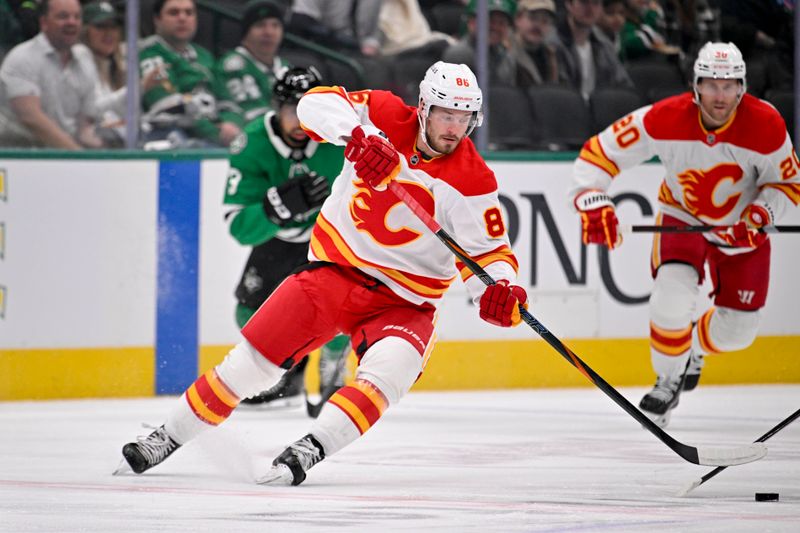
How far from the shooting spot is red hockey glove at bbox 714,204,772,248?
476 centimetres

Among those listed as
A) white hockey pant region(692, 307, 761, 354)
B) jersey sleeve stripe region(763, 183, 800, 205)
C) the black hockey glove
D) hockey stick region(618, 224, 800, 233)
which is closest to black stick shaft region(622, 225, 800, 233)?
hockey stick region(618, 224, 800, 233)

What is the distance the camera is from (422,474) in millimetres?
3713

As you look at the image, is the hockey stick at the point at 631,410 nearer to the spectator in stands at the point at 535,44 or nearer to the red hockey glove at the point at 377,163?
the red hockey glove at the point at 377,163

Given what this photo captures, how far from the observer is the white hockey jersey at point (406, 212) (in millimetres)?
3531

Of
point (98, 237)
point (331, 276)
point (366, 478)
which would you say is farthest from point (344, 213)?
point (98, 237)

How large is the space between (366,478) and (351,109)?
0.94 meters

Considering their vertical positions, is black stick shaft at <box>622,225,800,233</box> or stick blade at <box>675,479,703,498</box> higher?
black stick shaft at <box>622,225,800,233</box>

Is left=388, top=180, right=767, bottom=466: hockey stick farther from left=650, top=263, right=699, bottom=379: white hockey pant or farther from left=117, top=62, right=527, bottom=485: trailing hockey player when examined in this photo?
left=650, top=263, right=699, bottom=379: white hockey pant

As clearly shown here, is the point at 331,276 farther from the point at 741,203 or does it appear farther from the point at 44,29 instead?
the point at 44,29

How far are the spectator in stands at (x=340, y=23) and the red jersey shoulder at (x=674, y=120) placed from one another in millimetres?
1504

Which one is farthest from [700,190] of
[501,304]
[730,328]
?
[501,304]

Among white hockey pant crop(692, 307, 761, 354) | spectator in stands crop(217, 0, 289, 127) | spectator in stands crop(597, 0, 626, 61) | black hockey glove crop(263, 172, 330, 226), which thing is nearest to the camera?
black hockey glove crop(263, 172, 330, 226)

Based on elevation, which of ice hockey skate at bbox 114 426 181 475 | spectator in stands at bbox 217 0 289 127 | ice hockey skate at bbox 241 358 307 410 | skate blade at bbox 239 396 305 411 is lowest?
skate blade at bbox 239 396 305 411

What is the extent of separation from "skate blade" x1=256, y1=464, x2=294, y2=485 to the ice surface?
0.03 m
